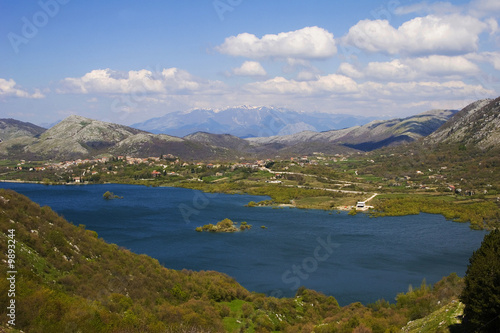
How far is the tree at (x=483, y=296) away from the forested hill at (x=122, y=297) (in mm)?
5713

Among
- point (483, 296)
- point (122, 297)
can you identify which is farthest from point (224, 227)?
point (483, 296)

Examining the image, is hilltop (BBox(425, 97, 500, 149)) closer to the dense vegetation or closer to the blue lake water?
the dense vegetation

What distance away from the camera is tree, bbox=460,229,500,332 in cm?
1453

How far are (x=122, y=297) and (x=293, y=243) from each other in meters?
36.3

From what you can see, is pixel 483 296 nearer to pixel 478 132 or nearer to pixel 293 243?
pixel 293 243

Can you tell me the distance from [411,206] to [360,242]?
2628cm

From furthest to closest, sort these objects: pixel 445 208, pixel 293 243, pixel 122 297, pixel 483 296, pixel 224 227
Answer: pixel 445 208
pixel 224 227
pixel 293 243
pixel 122 297
pixel 483 296

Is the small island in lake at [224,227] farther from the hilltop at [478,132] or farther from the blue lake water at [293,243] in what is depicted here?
the hilltop at [478,132]

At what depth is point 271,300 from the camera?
26359 millimetres

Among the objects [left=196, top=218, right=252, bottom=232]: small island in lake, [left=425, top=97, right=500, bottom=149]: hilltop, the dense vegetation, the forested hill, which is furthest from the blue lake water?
[left=425, top=97, right=500, bottom=149]: hilltop

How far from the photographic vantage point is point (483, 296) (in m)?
15.1

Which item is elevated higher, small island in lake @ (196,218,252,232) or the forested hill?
the forested hill

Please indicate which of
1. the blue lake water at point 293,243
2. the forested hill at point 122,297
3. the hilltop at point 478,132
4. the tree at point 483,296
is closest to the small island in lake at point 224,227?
the blue lake water at point 293,243

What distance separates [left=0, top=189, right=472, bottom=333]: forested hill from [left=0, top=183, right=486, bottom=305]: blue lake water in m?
8.52
